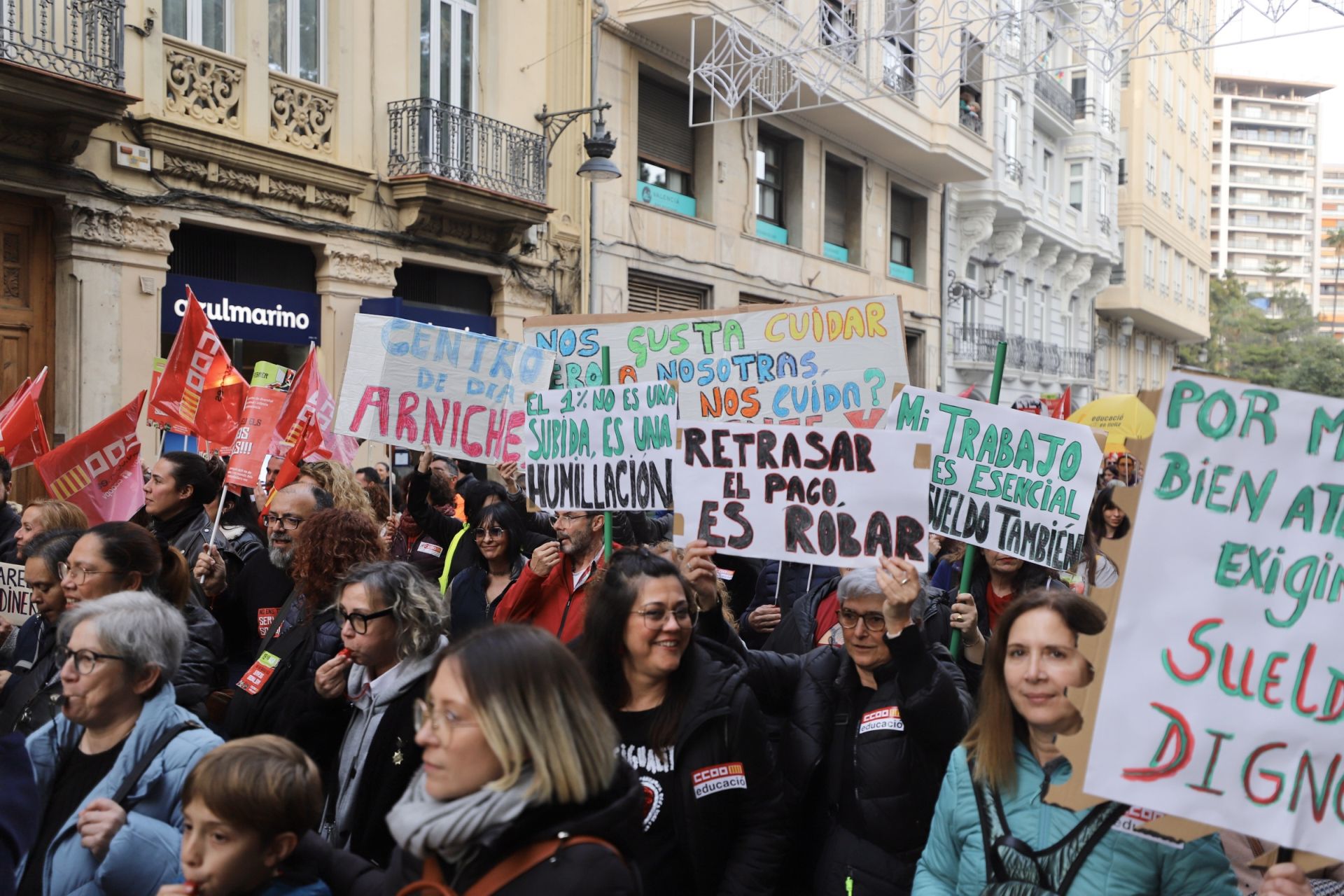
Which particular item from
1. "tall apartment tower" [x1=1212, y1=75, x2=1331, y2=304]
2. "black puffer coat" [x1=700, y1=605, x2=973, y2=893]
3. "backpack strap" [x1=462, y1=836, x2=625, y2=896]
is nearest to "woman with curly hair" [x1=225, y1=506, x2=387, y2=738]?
"black puffer coat" [x1=700, y1=605, x2=973, y2=893]

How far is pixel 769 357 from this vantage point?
587 centimetres

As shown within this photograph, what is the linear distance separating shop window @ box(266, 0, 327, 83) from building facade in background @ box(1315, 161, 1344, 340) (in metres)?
118

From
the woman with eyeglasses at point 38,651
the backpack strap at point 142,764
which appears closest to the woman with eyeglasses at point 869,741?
the backpack strap at point 142,764

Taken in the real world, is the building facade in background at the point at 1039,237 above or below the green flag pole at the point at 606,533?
above

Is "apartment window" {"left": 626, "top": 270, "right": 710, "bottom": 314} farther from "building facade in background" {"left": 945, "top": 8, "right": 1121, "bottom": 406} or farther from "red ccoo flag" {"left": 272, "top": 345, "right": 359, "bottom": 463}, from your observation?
"building facade in background" {"left": 945, "top": 8, "right": 1121, "bottom": 406}

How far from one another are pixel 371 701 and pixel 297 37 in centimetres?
1137

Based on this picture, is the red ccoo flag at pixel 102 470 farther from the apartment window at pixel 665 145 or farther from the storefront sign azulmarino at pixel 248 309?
the apartment window at pixel 665 145

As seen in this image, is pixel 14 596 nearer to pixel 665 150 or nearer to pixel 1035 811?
pixel 1035 811

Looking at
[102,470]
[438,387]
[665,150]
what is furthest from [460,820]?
[665,150]

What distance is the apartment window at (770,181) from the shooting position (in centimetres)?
2105

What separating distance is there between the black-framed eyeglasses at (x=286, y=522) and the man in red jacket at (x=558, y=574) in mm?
952

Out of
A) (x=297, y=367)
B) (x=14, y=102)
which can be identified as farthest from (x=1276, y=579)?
(x=297, y=367)

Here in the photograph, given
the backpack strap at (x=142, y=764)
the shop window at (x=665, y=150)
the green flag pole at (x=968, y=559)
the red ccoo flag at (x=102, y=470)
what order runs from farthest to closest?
the shop window at (x=665, y=150) → the red ccoo flag at (x=102, y=470) → the green flag pole at (x=968, y=559) → the backpack strap at (x=142, y=764)

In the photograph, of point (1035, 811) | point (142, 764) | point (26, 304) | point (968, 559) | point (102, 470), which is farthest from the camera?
point (26, 304)
